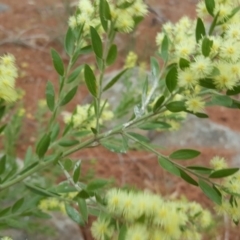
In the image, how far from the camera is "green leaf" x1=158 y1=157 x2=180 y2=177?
950mm

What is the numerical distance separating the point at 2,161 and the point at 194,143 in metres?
2.04

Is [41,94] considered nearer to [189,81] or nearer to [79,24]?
[79,24]

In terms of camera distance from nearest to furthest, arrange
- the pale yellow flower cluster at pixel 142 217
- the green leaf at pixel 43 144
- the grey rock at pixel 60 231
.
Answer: the pale yellow flower cluster at pixel 142 217 → the green leaf at pixel 43 144 → the grey rock at pixel 60 231

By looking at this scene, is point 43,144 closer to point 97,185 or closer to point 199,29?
point 97,185

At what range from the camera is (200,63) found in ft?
2.61

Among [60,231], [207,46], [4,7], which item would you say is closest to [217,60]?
[207,46]

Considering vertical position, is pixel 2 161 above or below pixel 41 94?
above

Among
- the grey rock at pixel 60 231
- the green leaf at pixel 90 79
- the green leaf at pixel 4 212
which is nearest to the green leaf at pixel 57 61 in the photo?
the green leaf at pixel 90 79

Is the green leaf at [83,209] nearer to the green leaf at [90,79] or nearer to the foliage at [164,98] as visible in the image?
the foliage at [164,98]

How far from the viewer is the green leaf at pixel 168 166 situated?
37.4 inches

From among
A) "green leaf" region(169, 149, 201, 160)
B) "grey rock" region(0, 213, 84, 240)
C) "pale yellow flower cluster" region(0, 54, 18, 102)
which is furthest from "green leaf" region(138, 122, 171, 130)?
"grey rock" region(0, 213, 84, 240)

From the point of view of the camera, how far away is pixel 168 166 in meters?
0.96

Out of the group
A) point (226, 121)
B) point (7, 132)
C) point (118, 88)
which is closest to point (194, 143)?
point (226, 121)

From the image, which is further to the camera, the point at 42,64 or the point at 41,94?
the point at 42,64
